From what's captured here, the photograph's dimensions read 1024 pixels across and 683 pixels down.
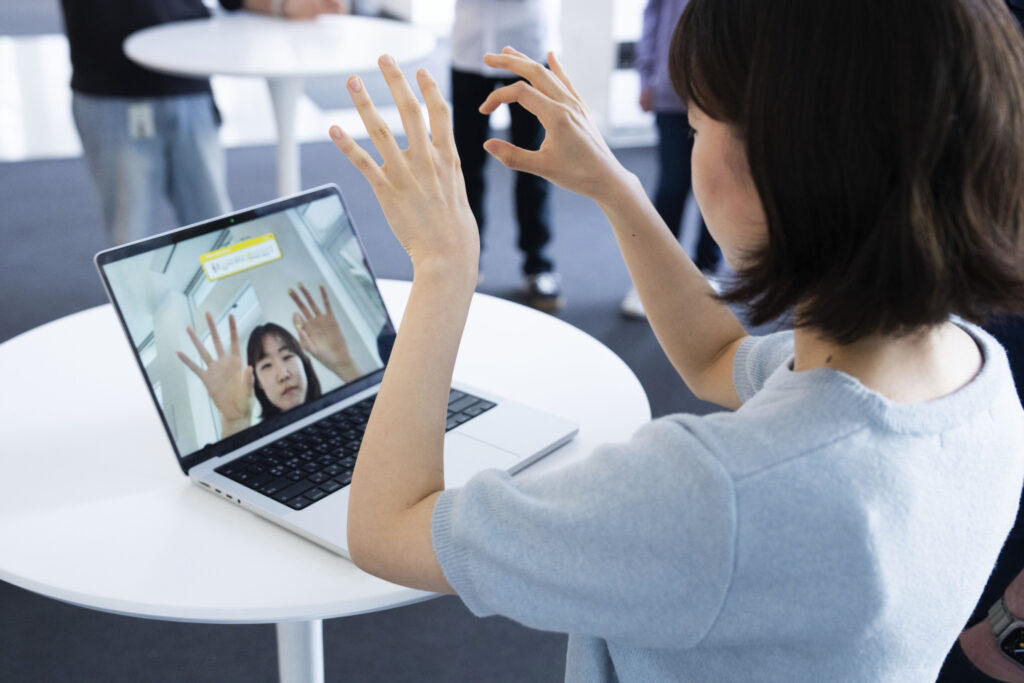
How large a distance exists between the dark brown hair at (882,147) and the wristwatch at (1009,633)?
0.51 m

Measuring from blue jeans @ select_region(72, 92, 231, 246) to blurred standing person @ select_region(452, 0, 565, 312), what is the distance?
749 mm

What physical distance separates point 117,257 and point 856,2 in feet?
2.20

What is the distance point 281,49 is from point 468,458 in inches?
66.9

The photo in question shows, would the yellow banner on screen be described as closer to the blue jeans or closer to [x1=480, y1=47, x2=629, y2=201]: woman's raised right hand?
[x1=480, y1=47, x2=629, y2=201]: woman's raised right hand

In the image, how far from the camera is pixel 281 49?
2287 mm

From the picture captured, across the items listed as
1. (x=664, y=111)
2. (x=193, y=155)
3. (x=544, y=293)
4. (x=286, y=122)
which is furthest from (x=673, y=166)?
(x=193, y=155)

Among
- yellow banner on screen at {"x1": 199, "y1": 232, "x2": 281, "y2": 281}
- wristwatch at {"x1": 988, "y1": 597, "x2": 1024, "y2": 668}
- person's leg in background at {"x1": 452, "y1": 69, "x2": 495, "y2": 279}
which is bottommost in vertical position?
wristwatch at {"x1": 988, "y1": 597, "x2": 1024, "y2": 668}

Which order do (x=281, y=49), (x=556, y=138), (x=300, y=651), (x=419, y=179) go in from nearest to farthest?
(x=419, y=179) → (x=556, y=138) → (x=300, y=651) → (x=281, y=49)

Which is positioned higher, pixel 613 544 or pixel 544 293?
pixel 613 544

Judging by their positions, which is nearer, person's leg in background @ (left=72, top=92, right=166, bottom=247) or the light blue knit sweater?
the light blue knit sweater

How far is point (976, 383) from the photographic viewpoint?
0.65 metres

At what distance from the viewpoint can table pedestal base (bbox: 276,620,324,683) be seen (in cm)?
105

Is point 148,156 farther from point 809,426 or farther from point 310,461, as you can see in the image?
point 809,426

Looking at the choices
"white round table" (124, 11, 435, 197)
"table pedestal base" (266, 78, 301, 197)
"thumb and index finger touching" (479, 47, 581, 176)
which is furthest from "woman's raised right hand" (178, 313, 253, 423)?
"table pedestal base" (266, 78, 301, 197)
